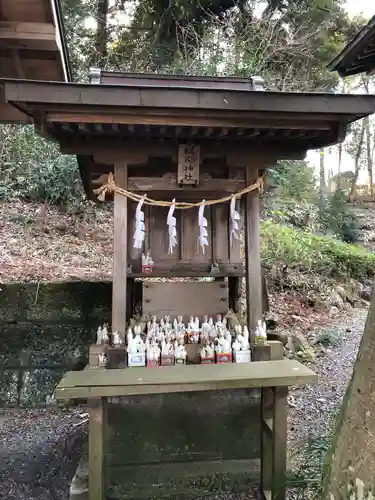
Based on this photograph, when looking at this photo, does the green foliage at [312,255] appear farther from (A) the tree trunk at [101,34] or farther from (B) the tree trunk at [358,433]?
(B) the tree trunk at [358,433]

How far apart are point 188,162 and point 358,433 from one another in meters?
2.54

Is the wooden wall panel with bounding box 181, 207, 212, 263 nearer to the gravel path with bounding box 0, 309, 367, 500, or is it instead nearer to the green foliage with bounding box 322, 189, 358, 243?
the gravel path with bounding box 0, 309, 367, 500

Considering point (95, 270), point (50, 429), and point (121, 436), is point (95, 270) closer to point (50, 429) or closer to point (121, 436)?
point (50, 429)

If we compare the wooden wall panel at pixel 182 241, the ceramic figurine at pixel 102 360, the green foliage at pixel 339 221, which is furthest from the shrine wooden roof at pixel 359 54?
the green foliage at pixel 339 221

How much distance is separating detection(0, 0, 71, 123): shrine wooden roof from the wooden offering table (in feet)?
10.8

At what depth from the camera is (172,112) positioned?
2.99 meters

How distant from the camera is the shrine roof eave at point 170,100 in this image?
2832mm

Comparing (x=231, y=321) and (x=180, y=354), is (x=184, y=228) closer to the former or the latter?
(x=231, y=321)

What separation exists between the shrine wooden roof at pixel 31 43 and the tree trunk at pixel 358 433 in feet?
12.7

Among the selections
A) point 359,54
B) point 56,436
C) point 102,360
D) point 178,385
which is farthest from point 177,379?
point 359,54

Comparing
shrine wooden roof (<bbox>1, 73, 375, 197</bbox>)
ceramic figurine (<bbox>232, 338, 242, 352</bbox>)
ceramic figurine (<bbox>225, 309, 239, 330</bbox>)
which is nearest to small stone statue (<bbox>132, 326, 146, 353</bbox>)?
ceramic figurine (<bbox>232, 338, 242, 352</bbox>)

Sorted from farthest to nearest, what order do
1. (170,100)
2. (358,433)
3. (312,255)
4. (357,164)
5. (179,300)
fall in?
(357,164) → (312,255) → (179,300) → (170,100) → (358,433)

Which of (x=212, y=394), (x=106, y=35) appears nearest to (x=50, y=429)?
(x=212, y=394)

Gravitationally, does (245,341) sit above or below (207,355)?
above
